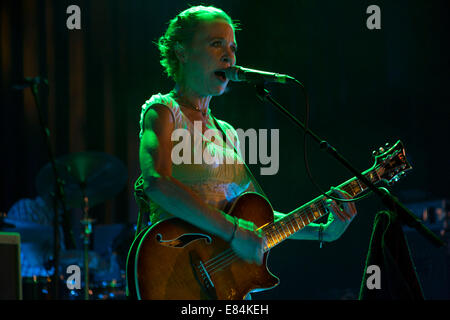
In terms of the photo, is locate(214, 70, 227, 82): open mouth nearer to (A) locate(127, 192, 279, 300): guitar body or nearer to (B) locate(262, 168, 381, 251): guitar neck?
(A) locate(127, 192, 279, 300): guitar body

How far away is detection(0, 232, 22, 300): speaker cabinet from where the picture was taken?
6.13 ft

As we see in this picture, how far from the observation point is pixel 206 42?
2.37 meters

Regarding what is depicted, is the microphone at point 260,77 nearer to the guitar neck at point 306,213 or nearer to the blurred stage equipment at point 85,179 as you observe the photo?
the guitar neck at point 306,213

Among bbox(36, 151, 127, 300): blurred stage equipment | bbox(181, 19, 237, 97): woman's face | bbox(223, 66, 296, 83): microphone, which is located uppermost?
bbox(181, 19, 237, 97): woman's face

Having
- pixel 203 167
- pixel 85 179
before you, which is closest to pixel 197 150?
pixel 203 167

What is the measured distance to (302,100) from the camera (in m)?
5.50

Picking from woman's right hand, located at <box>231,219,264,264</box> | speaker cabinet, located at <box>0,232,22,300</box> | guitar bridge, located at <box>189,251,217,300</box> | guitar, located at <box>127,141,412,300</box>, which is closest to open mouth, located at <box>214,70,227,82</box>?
guitar, located at <box>127,141,412,300</box>

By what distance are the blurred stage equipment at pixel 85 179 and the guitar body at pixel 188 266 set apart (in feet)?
9.06

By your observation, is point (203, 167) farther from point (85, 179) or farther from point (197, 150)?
point (85, 179)

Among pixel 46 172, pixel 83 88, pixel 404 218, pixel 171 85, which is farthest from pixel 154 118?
pixel 83 88

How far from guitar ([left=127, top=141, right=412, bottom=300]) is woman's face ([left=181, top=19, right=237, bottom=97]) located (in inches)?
21.2

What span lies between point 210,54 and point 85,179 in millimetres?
2919

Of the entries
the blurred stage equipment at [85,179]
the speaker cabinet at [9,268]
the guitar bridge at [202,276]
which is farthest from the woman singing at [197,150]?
the blurred stage equipment at [85,179]

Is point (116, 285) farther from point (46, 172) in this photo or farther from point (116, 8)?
point (116, 8)
